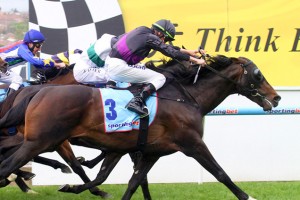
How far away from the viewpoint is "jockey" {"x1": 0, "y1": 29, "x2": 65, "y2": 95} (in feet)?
23.0

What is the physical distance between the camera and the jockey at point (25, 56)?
276 inches

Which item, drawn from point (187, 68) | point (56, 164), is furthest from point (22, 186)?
point (187, 68)

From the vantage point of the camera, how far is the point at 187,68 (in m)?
6.19

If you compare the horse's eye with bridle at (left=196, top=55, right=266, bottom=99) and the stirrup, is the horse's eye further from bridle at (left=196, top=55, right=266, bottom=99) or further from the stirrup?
the stirrup

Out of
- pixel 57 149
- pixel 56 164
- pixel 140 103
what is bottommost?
pixel 56 164

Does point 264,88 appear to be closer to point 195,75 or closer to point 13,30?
point 195,75

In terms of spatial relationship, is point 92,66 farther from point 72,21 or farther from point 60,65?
point 72,21

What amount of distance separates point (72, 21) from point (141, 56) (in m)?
2.31

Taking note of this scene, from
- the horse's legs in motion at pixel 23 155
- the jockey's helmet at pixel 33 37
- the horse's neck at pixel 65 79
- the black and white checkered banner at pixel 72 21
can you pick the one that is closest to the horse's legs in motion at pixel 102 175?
the horse's legs in motion at pixel 23 155

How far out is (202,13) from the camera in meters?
8.11

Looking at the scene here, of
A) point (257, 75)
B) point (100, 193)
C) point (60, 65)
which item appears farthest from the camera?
point (60, 65)

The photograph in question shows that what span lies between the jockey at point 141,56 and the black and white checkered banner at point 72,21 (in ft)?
6.57

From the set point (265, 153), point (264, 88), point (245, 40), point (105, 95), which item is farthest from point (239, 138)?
point (105, 95)

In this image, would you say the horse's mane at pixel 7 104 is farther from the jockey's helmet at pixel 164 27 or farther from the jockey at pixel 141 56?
the jockey's helmet at pixel 164 27
